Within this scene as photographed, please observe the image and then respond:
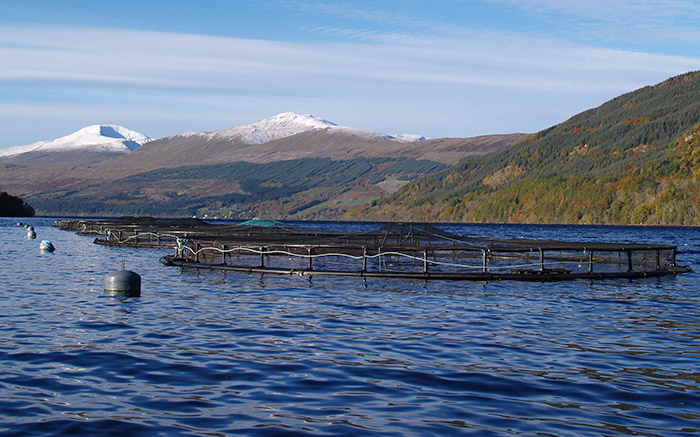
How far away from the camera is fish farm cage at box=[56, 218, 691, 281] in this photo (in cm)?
4894

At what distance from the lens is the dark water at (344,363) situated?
15688mm

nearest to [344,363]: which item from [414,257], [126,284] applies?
[126,284]

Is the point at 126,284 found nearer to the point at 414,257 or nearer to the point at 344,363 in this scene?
the point at 344,363

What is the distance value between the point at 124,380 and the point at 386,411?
6592mm

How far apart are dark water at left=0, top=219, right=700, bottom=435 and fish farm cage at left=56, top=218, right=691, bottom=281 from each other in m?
9.42

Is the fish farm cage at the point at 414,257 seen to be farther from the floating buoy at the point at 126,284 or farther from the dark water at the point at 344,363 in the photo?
the floating buoy at the point at 126,284

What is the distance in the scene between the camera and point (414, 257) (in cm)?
4872

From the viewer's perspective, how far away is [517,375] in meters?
20.1

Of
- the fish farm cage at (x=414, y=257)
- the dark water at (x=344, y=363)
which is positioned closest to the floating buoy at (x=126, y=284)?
the dark water at (x=344, y=363)

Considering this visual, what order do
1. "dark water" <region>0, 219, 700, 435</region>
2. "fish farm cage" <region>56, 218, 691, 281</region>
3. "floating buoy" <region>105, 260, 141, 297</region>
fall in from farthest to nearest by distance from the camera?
"fish farm cage" <region>56, 218, 691, 281</region>, "floating buoy" <region>105, 260, 141, 297</region>, "dark water" <region>0, 219, 700, 435</region>

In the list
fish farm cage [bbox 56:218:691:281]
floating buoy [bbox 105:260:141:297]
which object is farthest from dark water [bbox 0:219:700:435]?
fish farm cage [bbox 56:218:691:281]

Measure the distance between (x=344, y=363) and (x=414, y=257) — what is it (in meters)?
27.8

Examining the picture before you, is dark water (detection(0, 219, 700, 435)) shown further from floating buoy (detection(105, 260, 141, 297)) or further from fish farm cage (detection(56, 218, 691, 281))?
fish farm cage (detection(56, 218, 691, 281))

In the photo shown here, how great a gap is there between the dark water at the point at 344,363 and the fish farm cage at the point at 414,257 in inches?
371
